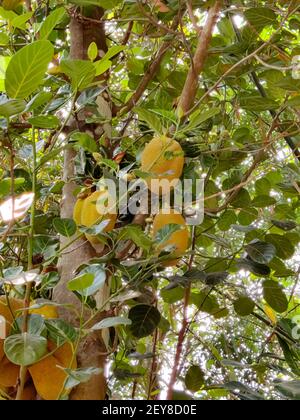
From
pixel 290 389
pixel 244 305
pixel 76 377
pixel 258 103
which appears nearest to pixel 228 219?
pixel 244 305

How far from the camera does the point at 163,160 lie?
29.5 inches

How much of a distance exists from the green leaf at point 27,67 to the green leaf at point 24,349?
25 cm

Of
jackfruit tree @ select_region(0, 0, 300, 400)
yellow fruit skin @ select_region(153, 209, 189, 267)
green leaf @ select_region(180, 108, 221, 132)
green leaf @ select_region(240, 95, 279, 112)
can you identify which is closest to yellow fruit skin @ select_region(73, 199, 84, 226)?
jackfruit tree @ select_region(0, 0, 300, 400)

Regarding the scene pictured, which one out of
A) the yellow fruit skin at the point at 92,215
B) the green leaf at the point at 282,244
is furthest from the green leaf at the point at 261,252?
the yellow fruit skin at the point at 92,215

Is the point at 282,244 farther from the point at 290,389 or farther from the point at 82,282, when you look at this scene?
the point at 82,282

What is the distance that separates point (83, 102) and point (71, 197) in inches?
7.4

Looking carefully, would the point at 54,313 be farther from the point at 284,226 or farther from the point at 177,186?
the point at 284,226

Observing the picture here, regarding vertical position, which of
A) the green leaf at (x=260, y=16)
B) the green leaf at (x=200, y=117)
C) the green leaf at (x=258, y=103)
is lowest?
the green leaf at (x=200, y=117)

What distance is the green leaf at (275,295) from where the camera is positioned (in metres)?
0.98

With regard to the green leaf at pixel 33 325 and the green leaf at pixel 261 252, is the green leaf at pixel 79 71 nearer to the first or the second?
the green leaf at pixel 33 325

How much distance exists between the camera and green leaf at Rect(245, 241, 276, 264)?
0.85 meters
